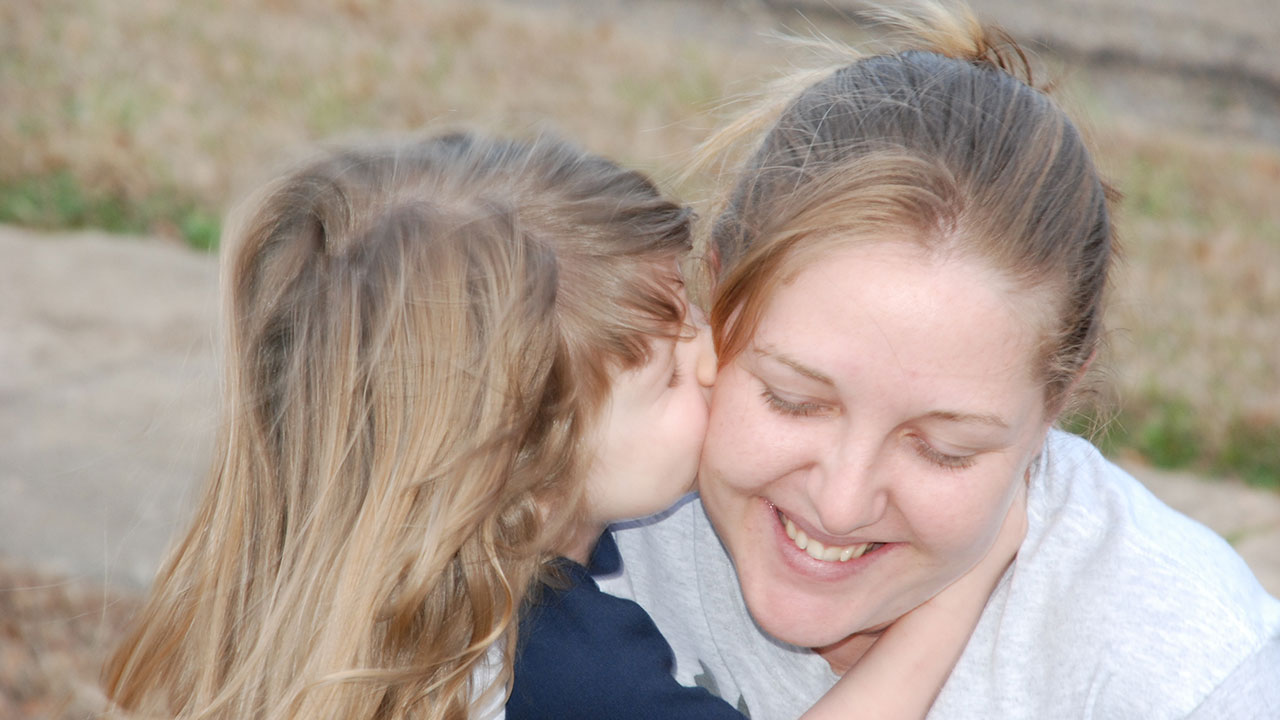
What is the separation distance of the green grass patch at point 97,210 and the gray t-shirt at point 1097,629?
411cm

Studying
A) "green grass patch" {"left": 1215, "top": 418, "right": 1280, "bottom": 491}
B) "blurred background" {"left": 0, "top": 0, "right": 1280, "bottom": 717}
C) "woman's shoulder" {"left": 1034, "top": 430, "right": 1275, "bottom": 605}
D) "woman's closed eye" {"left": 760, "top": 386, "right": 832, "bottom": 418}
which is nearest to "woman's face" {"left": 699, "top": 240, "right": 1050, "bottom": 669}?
"woman's closed eye" {"left": 760, "top": 386, "right": 832, "bottom": 418}

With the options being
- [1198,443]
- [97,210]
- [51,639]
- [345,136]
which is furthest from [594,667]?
[97,210]

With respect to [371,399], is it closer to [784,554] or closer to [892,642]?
[784,554]

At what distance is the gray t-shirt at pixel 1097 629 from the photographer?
1816 mm

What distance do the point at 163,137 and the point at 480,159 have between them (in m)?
4.61

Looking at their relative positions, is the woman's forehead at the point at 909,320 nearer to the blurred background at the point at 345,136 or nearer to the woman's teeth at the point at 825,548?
the woman's teeth at the point at 825,548

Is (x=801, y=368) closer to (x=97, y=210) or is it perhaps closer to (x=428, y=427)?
(x=428, y=427)

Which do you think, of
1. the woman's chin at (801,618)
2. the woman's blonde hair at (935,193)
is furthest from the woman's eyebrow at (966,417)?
the woman's chin at (801,618)

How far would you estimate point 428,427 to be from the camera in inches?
76.5

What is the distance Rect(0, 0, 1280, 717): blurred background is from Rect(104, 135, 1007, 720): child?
0.32 metres

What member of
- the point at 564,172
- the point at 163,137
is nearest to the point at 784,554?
the point at 564,172

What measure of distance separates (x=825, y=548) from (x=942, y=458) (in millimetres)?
239

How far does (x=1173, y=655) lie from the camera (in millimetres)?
1818

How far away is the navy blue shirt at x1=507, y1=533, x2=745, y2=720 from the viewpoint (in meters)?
1.96
